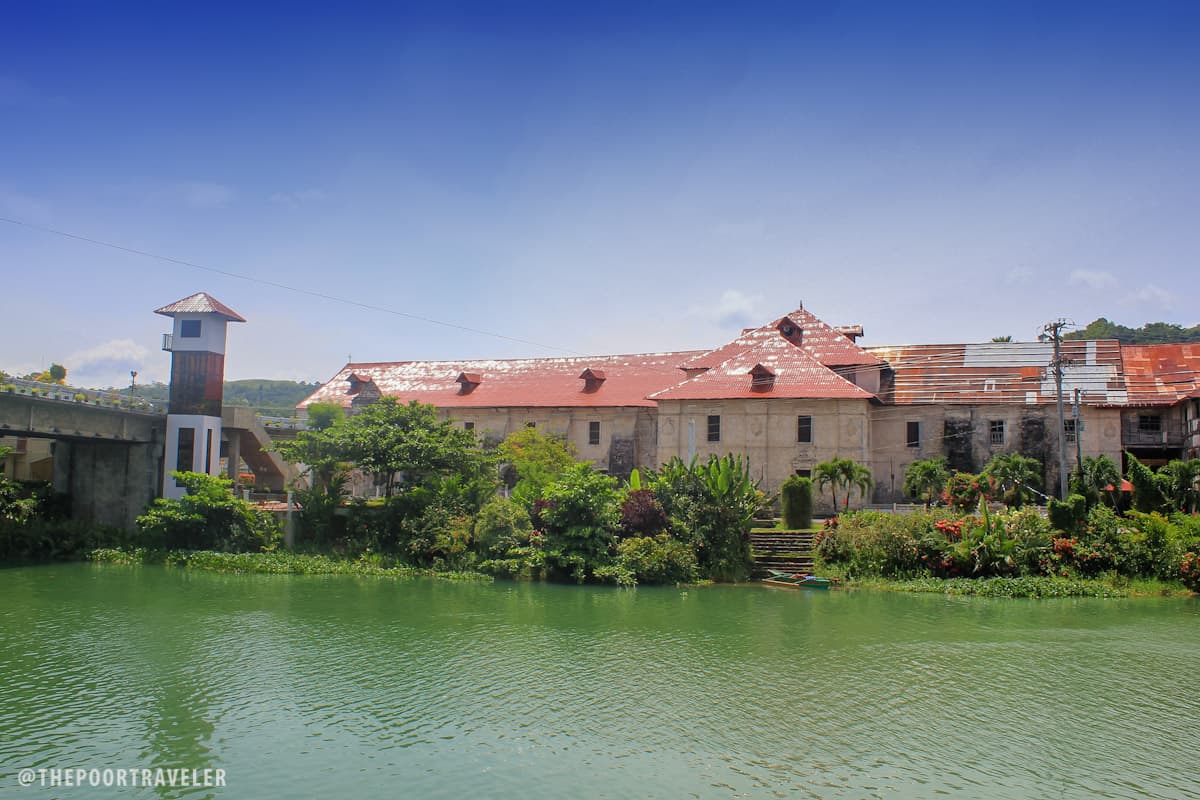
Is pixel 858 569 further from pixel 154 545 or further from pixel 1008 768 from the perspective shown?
pixel 154 545

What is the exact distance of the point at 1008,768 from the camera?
428 inches

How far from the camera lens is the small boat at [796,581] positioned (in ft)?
82.7

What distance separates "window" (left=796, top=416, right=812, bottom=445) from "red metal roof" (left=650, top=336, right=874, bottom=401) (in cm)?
126

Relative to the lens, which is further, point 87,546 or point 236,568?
point 87,546

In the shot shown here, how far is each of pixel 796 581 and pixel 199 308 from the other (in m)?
24.3

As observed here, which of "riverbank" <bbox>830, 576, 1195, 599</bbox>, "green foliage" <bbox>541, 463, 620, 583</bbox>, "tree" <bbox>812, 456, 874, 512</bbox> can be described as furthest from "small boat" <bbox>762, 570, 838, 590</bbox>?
"tree" <bbox>812, 456, 874, 512</bbox>

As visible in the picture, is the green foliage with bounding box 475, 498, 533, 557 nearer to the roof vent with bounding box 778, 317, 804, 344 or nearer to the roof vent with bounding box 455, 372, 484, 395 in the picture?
the roof vent with bounding box 778, 317, 804, 344

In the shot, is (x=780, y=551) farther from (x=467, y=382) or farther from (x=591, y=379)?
(x=467, y=382)

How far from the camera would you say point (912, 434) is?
1494 inches

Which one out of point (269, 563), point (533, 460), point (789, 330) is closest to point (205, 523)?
point (269, 563)

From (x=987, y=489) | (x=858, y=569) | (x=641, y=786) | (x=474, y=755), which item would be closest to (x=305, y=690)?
(x=474, y=755)

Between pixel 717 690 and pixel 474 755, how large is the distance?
459cm

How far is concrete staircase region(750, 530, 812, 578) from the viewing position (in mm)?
27375

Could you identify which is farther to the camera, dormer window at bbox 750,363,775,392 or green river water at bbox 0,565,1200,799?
dormer window at bbox 750,363,775,392
